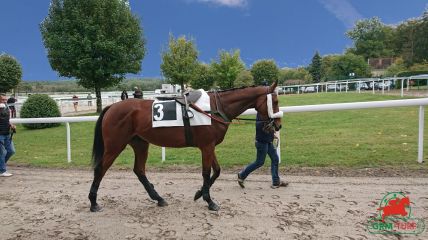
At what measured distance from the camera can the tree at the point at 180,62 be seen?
34.3m

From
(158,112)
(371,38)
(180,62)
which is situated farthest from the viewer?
(371,38)

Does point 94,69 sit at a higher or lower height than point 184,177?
higher

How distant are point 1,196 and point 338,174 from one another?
228 inches

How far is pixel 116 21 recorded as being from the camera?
76.4ft

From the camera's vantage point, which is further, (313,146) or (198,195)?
(313,146)

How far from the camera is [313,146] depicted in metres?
8.43

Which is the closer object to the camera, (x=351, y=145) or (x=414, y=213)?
(x=414, y=213)

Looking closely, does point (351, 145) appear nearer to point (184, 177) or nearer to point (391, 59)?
point (184, 177)

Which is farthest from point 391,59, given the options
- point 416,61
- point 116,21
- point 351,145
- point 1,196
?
point 1,196

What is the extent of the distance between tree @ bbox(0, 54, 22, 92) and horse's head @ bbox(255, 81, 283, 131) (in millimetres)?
32059

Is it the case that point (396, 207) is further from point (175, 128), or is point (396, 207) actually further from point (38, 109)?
point (38, 109)

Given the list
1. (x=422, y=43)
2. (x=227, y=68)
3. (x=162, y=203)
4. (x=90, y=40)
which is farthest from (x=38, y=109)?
(x=422, y=43)

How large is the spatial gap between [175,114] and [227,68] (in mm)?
30577

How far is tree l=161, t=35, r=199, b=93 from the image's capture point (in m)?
34.3
